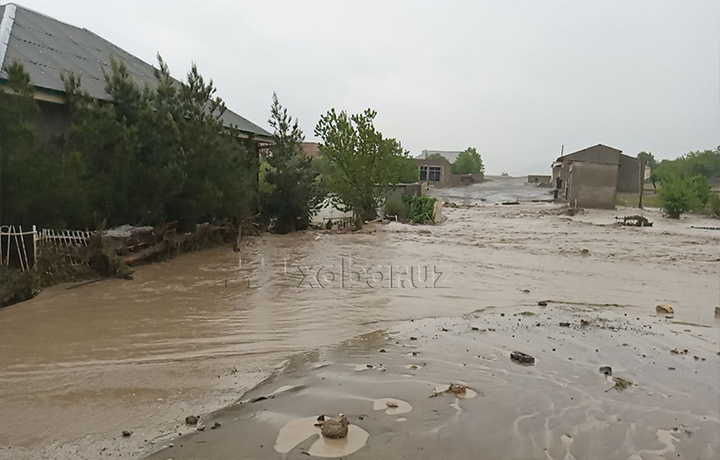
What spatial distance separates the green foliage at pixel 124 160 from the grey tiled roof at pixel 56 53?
0.56 metres

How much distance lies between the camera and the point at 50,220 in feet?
28.1

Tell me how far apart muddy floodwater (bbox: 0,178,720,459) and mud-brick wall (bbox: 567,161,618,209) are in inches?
789

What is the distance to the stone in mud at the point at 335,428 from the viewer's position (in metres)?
3.43

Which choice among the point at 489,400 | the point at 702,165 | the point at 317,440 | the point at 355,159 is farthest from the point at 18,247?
the point at 702,165

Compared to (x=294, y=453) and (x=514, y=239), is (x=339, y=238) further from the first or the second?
(x=294, y=453)

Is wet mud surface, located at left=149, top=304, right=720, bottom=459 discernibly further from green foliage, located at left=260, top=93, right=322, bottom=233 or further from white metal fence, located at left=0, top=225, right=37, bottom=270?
green foliage, located at left=260, top=93, right=322, bottom=233

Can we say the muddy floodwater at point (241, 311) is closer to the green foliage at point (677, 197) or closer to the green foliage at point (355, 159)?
the green foliage at point (355, 159)

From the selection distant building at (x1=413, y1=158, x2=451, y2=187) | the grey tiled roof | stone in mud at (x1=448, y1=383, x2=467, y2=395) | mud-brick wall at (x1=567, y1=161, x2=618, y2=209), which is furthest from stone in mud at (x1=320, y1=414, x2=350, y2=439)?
distant building at (x1=413, y1=158, x2=451, y2=187)

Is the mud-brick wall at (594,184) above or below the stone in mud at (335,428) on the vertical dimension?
above

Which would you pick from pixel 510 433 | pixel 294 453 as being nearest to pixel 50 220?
pixel 294 453

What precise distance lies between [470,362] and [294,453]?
7.98 ft

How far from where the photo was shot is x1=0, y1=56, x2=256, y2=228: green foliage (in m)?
7.95

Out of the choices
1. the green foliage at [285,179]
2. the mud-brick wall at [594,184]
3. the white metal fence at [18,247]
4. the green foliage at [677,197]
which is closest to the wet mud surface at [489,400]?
the white metal fence at [18,247]

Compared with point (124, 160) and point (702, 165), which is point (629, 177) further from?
point (124, 160)
